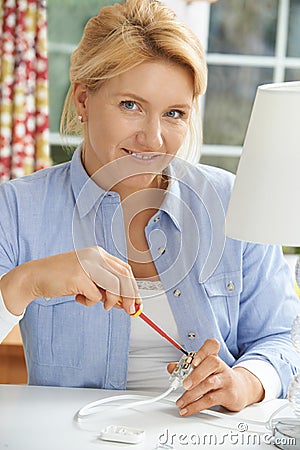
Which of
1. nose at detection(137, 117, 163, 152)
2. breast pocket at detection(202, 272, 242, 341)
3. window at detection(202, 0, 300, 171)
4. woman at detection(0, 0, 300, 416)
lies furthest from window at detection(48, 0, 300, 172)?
nose at detection(137, 117, 163, 152)

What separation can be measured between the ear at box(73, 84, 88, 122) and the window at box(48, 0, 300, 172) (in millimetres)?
2353

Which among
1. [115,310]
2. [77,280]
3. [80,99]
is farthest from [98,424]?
[80,99]

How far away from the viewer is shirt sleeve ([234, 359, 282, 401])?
5.03 ft

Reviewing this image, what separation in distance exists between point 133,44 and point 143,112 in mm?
152

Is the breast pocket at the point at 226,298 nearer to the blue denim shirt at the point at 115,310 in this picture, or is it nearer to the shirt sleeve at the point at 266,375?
the blue denim shirt at the point at 115,310

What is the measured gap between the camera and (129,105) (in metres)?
1.54

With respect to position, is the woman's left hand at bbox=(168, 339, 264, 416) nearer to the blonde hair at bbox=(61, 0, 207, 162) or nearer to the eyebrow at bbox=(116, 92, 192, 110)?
the eyebrow at bbox=(116, 92, 192, 110)

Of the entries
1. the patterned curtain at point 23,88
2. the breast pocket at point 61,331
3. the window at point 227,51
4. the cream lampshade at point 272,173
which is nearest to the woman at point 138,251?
the breast pocket at point 61,331

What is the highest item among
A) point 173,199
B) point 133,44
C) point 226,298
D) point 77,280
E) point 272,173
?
point 133,44

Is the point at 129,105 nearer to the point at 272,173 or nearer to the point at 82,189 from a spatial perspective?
the point at 82,189

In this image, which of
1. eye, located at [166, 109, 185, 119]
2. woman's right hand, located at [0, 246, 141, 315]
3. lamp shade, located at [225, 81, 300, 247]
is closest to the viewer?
lamp shade, located at [225, 81, 300, 247]

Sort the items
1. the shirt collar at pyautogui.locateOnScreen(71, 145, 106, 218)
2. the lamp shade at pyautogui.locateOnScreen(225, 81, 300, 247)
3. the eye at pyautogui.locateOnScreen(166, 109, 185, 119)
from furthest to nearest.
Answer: the eye at pyautogui.locateOnScreen(166, 109, 185, 119), the shirt collar at pyautogui.locateOnScreen(71, 145, 106, 218), the lamp shade at pyautogui.locateOnScreen(225, 81, 300, 247)

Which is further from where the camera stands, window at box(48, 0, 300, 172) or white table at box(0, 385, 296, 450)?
window at box(48, 0, 300, 172)

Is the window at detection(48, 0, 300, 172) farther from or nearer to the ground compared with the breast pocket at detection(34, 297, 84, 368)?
farther from the ground
